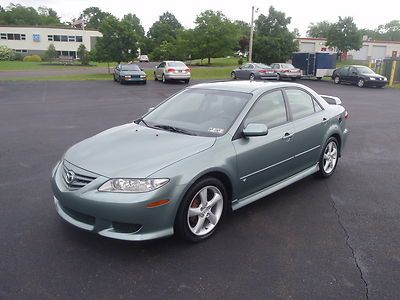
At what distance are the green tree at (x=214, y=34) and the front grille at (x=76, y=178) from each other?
41225mm

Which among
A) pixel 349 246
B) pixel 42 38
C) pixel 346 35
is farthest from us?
pixel 42 38

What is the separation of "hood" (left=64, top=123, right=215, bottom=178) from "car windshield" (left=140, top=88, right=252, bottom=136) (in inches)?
8.4

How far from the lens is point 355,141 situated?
8.74 meters

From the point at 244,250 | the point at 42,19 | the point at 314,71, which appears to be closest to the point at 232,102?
the point at 244,250

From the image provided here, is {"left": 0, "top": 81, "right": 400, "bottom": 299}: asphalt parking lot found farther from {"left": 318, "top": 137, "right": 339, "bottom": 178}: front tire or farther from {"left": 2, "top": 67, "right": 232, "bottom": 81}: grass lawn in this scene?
{"left": 2, "top": 67, "right": 232, "bottom": 81}: grass lawn

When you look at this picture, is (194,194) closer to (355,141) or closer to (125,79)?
(355,141)

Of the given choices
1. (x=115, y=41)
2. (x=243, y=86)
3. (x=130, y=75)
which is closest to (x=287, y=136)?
(x=243, y=86)

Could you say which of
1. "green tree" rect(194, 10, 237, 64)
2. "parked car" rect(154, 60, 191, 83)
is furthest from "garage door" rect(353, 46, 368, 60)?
"parked car" rect(154, 60, 191, 83)

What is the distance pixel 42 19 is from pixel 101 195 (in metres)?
130

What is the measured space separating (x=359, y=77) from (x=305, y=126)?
24719 mm

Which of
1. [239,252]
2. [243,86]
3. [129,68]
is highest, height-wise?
[243,86]

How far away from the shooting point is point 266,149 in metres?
4.41

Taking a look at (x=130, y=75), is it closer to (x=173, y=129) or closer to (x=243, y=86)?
(x=243, y=86)

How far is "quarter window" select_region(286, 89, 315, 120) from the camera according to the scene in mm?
5062
